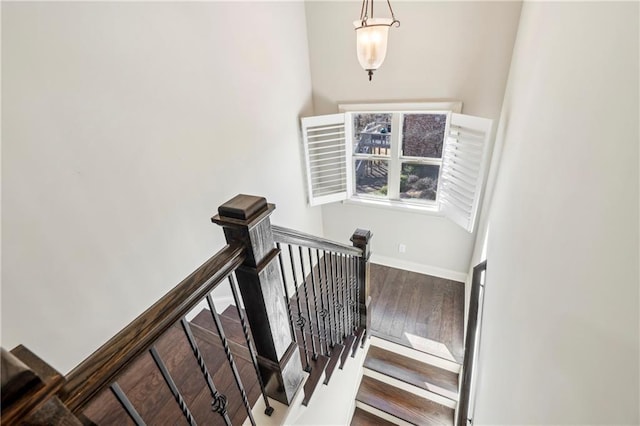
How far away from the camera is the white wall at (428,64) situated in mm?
2596

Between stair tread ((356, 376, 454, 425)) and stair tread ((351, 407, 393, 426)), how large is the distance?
0.14 m

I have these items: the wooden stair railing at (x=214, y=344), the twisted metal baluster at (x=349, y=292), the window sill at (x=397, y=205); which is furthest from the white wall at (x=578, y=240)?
the window sill at (x=397, y=205)

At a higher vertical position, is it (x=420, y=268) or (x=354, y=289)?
(x=354, y=289)

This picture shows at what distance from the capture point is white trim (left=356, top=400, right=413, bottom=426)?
2623 millimetres

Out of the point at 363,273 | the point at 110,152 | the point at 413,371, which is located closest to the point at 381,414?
the point at 413,371

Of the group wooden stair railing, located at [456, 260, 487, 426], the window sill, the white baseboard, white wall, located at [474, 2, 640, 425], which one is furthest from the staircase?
the window sill

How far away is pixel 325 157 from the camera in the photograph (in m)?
3.69

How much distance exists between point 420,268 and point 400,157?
1.59m

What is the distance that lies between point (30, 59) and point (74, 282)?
3.42ft

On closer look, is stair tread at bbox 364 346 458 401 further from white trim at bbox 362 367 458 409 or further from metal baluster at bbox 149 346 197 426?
metal baluster at bbox 149 346 197 426

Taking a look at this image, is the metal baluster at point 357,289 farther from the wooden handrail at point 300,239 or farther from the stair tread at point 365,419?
the stair tread at point 365,419

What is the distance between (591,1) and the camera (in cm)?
82

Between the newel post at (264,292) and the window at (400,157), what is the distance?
96.3 inches

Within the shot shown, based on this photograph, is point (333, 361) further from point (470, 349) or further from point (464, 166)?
point (464, 166)
